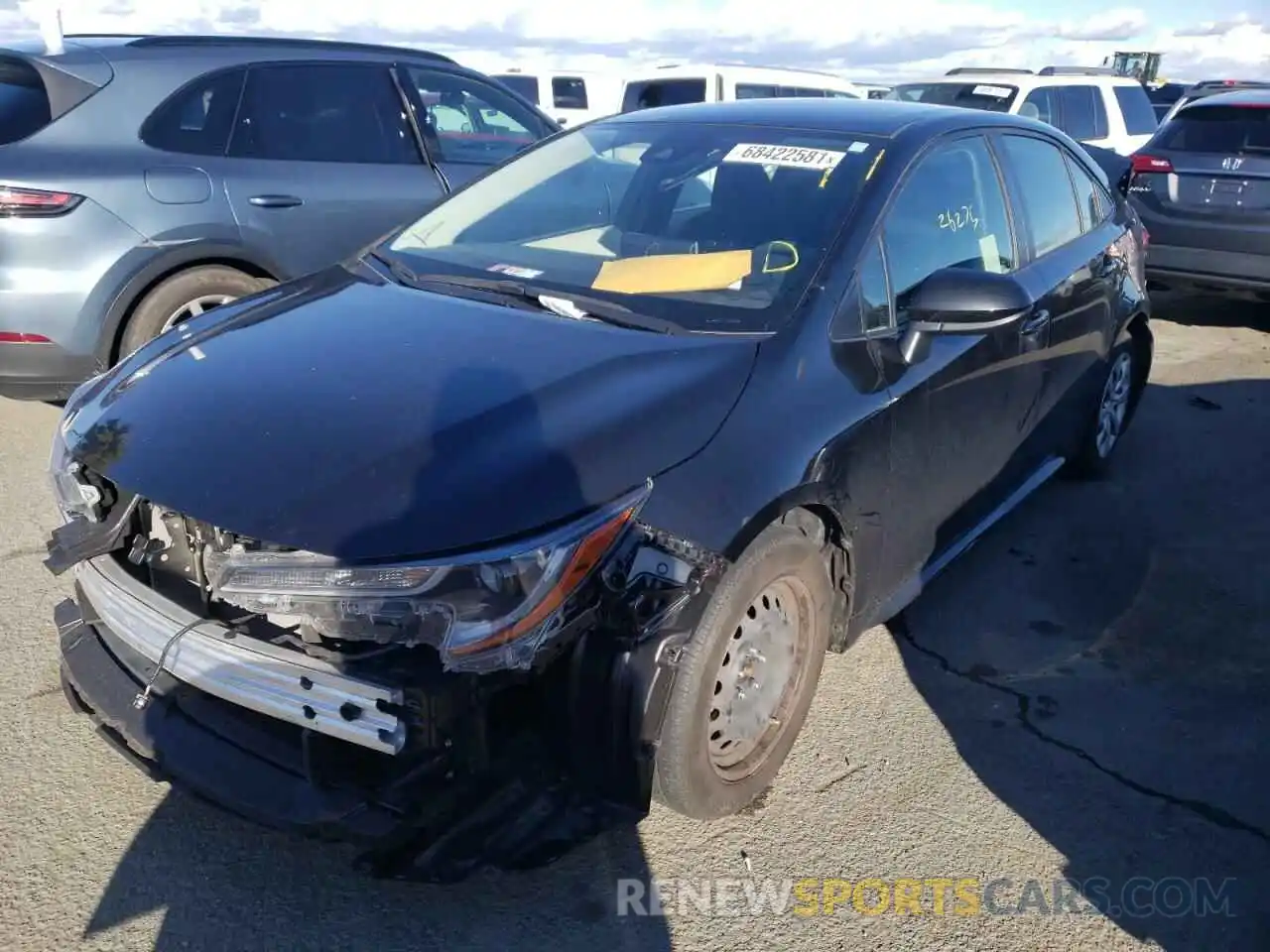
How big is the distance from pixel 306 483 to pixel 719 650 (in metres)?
0.96

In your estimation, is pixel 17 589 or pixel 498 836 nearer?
pixel 498 836

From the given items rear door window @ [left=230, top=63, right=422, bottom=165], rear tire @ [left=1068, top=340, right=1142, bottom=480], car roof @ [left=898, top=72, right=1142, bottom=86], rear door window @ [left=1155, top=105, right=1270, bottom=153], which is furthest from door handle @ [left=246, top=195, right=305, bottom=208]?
car roof @ [left=898, top=72, right=1142, bottom=86]

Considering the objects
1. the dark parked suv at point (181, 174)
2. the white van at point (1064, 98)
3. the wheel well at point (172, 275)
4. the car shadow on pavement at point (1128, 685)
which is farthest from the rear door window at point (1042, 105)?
the wheel well at point (172, 275)

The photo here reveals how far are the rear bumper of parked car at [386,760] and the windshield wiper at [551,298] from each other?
92 centimetres

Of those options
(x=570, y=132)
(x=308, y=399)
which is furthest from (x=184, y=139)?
(x=308, y=399)

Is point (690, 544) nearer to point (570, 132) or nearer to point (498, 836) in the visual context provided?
point (498, 836)

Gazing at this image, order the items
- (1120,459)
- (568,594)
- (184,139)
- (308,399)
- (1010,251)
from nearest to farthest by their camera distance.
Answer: (568,594) → (308,399) → (1010,251) → (184,139) → (1120,459)

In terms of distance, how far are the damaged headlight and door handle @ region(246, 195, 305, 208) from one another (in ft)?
11.2

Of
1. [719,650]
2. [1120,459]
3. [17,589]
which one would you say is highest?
[719,650]

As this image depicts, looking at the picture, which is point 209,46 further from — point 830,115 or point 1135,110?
point 1135,110

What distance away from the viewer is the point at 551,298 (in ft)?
9.65

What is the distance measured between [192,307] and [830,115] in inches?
119

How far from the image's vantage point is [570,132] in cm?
389


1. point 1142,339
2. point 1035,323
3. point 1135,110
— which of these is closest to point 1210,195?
point 1142,339
